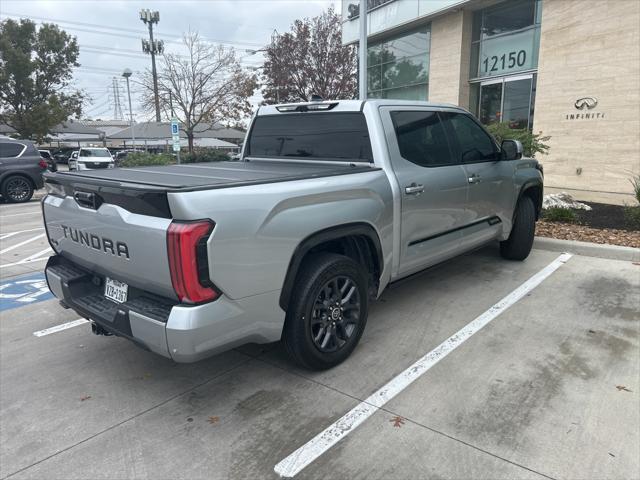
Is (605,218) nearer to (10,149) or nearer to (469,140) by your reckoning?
(469,140)

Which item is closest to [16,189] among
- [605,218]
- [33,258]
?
[33,258]

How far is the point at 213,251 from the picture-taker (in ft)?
8.00

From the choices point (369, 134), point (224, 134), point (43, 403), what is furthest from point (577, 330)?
point (224, 134)

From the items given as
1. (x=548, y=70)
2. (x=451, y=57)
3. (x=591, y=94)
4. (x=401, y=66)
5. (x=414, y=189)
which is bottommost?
(x=414, y=189)

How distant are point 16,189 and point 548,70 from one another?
1518cm

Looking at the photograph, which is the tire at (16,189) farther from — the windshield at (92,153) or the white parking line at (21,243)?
the windshield at (92,153)

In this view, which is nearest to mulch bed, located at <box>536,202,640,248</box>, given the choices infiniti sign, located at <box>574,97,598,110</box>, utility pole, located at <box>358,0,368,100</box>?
infiniti sign, located at <box>574,97,598,110</box>

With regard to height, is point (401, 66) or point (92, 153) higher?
point (401, 66)

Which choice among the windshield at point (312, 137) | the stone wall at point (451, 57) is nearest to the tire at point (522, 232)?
the windshield at point (312, 137)

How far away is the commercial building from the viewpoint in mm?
11086

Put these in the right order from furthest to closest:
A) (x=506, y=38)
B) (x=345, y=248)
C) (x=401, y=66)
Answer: (x=401, y=66)
(x=506, y=38)
(x=345, y=248)

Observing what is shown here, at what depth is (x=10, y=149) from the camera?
531 inches

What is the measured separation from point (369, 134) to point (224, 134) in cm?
6211

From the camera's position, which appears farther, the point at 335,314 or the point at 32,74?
the point at 32,74
